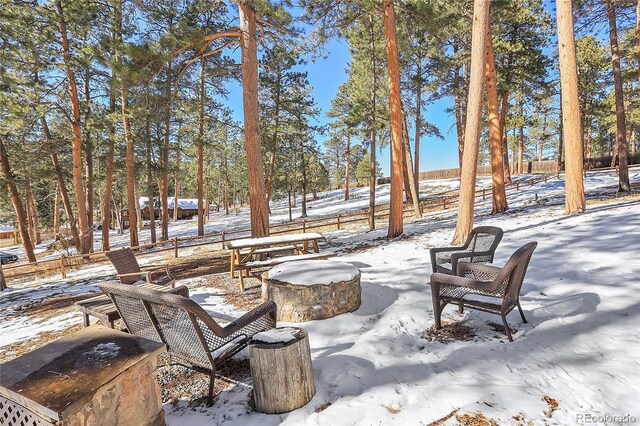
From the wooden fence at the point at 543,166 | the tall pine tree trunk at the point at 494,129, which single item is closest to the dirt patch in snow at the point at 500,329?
the tall pine tree trunk at the point at 494,129

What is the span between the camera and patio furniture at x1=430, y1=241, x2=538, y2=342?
116 inches

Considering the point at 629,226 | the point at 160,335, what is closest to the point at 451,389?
the point at 160,335

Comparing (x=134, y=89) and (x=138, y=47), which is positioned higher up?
(x=138, y=47)

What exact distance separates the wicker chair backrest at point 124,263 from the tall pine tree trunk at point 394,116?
7.31m

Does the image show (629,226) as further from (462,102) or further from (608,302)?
(462,102)

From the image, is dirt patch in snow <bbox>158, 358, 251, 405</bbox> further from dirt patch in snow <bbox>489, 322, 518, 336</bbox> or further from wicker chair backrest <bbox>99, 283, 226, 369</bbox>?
dirt patch in snow <bbox>489, 322, 518, 336</bbox>

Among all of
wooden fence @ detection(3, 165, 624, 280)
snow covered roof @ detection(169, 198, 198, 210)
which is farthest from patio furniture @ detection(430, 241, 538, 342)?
snow covered roof @ detection(169, 198, 198, 210)

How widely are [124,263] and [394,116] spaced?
8.02 m

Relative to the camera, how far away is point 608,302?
11.4 ft

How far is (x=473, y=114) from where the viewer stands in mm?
6691

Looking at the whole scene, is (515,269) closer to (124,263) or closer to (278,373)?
(278,373)

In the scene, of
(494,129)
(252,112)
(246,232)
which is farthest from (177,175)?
(494,129)

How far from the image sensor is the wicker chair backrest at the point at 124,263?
15.9 ft

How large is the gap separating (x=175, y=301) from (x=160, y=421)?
0.83 metres
